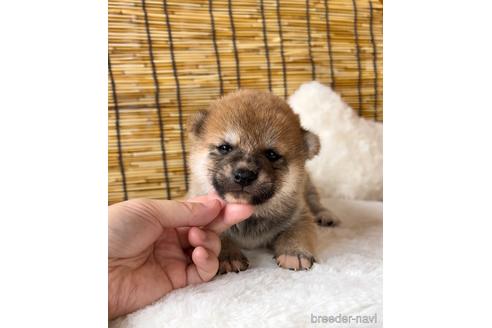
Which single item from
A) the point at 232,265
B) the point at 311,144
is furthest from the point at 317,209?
the point at 232,265

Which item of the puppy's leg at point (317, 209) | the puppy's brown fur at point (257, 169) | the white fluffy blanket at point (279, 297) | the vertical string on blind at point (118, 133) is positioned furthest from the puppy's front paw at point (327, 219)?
the vertical string on blind at point (118, 133)

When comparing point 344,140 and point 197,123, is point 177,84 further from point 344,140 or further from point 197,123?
point 344,140

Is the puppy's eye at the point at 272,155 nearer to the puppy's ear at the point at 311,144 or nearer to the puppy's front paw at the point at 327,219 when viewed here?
the puppy's ear at the point at 311,144

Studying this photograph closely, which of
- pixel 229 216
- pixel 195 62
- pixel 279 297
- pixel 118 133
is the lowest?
pixel 279 297

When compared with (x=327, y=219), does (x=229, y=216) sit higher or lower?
higher

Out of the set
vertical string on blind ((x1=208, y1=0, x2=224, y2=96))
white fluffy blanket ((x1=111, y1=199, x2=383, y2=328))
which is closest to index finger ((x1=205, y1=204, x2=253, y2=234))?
white fluffy blanket ((x1=111, y1=199, x2=383, y2=328))
